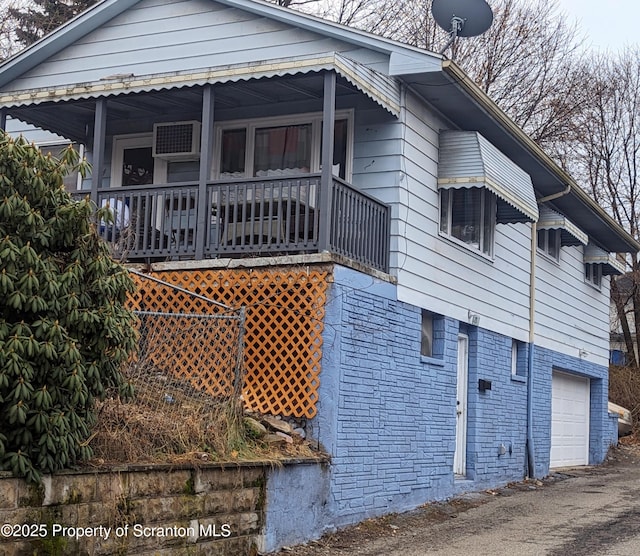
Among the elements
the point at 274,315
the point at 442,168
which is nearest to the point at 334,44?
the point at 442,168

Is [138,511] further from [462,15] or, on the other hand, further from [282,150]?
[462,15]

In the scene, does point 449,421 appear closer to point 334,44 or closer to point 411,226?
point 411,226

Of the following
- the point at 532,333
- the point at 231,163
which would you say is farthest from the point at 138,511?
the point at 532,333

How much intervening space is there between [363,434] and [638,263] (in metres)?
22.4

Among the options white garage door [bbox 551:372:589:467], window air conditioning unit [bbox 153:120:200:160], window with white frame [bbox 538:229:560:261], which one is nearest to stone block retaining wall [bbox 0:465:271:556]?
window air conditioning unit [bbox 153:120:200:160]

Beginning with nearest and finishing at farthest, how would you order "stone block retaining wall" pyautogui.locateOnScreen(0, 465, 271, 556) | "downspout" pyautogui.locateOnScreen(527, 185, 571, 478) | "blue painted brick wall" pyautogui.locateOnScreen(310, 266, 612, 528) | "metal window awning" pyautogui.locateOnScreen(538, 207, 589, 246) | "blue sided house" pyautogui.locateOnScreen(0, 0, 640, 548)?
"stone block retaining wall" pyautogui.locateOnScreen(0, 465, 271, 556), "blue painted brick wall" pyautogui.locateOnScreen(310, 266, 612, 528), "blue sided house" pyautogui.locateOnScreen(0, 0, 640, 548), "downspout" pyautogui.locateOnScreen(527, 185, 571, 478), "metal window awning" pyautogui.locateOnScreen(538, 207, 589, 246)

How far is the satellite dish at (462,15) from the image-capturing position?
13.7 m

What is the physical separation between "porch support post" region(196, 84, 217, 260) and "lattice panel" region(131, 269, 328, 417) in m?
0.47

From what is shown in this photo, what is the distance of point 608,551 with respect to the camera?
382 inches

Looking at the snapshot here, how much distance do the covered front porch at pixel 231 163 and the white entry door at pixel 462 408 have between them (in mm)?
3002

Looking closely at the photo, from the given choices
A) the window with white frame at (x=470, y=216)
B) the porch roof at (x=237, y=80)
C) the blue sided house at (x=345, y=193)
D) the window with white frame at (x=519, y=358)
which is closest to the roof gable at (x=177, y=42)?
the blue sided house at (x=345, y=193)

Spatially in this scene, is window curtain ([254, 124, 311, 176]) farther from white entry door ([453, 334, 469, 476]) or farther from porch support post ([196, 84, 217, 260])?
white entry door ([453, 334, 469, 476])

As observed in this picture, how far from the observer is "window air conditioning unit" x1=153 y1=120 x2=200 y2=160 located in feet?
43.3

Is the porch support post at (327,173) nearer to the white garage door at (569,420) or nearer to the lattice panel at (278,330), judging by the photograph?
the lattice panel at (278,330)
